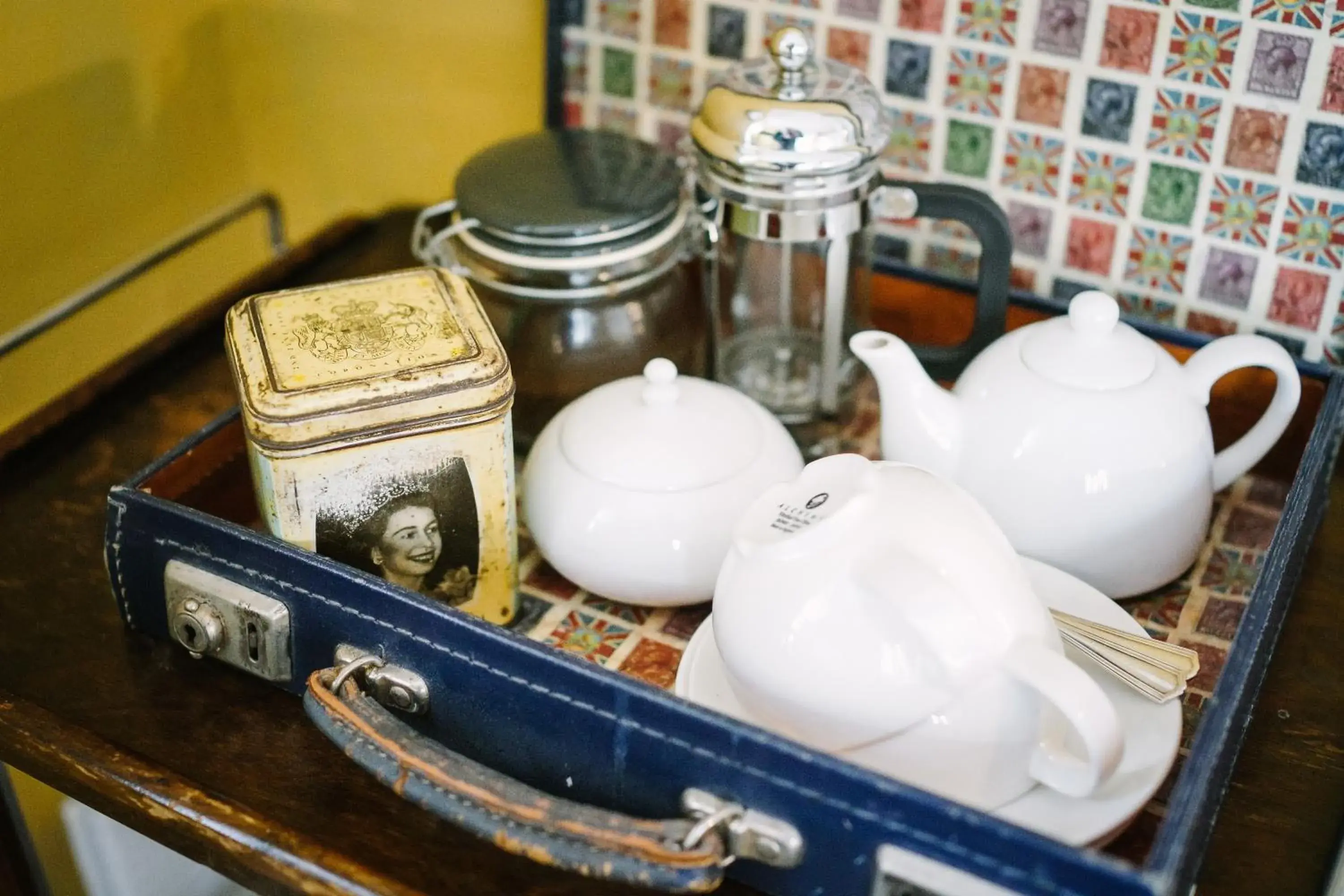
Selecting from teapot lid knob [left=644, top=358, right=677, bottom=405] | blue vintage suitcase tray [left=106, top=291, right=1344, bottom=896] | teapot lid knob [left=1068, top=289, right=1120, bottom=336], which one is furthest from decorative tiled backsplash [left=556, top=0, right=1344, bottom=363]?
teapot lid knob [left=644, top=358, right=677, bottom=405]

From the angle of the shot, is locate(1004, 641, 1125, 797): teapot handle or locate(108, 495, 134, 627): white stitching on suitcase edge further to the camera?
locate(108, 495, 134, 627): white stitching on suitcase edge

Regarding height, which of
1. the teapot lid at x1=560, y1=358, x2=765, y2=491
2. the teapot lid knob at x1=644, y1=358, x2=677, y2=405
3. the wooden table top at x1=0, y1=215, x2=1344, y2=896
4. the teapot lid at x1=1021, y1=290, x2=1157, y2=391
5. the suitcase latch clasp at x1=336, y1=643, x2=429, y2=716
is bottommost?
the wooden table top at x1=0, y1=215, x2=1344, y2=896

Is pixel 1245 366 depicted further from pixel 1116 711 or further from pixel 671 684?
pixel 671 684

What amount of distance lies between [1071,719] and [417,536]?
1.07 feet

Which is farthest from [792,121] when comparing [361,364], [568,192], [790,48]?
[361,364]

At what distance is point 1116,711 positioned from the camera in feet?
1.86

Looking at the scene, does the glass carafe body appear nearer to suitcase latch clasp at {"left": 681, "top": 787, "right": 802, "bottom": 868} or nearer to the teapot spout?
the teapot spout

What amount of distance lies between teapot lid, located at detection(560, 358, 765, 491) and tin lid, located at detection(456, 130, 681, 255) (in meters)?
0.11

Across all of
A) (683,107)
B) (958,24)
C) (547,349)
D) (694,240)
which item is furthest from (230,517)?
(958,24)

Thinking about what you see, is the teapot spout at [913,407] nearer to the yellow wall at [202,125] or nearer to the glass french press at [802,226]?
the glass french press at [802,226]

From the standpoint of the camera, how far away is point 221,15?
3.64 feet

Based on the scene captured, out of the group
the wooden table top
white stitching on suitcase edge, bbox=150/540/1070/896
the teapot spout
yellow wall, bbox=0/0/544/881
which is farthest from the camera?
yellow wall, bbox=0/0/544/881

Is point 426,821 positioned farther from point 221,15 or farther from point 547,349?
point 221,15

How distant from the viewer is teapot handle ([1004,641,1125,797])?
0.49 m
